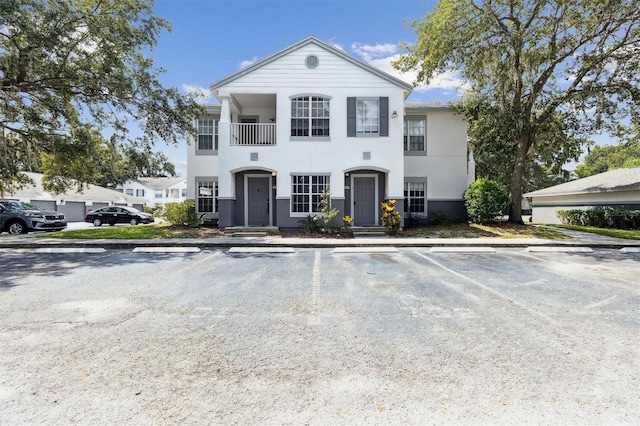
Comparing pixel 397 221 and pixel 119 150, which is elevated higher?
pixel 119 150

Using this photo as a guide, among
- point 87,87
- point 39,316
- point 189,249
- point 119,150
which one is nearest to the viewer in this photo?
point 39,316

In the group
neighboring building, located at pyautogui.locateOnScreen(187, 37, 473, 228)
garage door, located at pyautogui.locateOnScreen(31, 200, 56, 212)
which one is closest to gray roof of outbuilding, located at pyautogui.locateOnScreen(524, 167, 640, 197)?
neighboring building, located at pyautogui.locateOnScreen(187, 37, 473, 228)

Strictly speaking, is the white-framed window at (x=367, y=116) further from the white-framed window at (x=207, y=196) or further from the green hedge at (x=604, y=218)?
the green hedge at (x=604, y=218)

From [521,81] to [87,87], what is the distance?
61.9 ft

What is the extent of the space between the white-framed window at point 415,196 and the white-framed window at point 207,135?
9996mm

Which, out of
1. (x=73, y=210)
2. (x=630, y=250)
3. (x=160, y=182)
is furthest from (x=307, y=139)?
(x=160, y=182)

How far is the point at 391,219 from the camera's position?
1449 centimetres

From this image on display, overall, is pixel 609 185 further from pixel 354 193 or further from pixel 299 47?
pixel 299 47

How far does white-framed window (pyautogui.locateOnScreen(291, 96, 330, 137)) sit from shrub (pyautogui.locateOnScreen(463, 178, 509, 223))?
7579mm

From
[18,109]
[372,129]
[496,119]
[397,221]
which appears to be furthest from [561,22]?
[18,109]

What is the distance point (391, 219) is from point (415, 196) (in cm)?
354

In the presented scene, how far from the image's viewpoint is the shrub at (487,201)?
15.5 meters

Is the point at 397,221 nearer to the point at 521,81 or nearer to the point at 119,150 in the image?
the point at 521,81

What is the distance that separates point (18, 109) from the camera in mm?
13883
